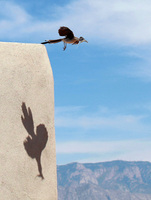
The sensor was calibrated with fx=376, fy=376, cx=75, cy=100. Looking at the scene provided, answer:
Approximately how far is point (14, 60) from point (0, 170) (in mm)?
2626

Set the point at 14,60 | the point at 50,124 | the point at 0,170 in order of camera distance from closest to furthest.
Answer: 1. the point at 0,170
2. the point at 14,60
3. the point at 50,124

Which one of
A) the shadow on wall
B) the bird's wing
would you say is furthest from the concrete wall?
the bird's wing

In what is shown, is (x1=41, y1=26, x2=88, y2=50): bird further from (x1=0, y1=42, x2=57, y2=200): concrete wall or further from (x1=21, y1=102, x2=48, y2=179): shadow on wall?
(x1=21, y1=102, x2=48, y2=179): shadow on wall

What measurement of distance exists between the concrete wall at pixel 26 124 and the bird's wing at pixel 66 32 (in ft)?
3.08

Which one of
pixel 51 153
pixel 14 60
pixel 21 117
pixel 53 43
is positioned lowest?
pixel 51 153

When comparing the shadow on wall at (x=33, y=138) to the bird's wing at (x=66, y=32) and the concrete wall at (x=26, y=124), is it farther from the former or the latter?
the bird's wing at (x=66, y=32)

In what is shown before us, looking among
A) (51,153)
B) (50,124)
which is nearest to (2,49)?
(50,124)

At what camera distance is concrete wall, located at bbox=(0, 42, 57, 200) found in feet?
28.5

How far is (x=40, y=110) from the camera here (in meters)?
9.45

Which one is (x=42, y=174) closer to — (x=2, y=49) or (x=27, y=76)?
(x=27, y=76)

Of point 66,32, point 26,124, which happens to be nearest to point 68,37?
point 66,32

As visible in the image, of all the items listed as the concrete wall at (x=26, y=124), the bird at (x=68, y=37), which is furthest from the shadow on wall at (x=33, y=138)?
the bird at (x=68, y=37)

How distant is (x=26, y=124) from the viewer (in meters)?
9.05

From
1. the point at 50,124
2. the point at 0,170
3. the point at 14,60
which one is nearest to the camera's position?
the point at 0,170
